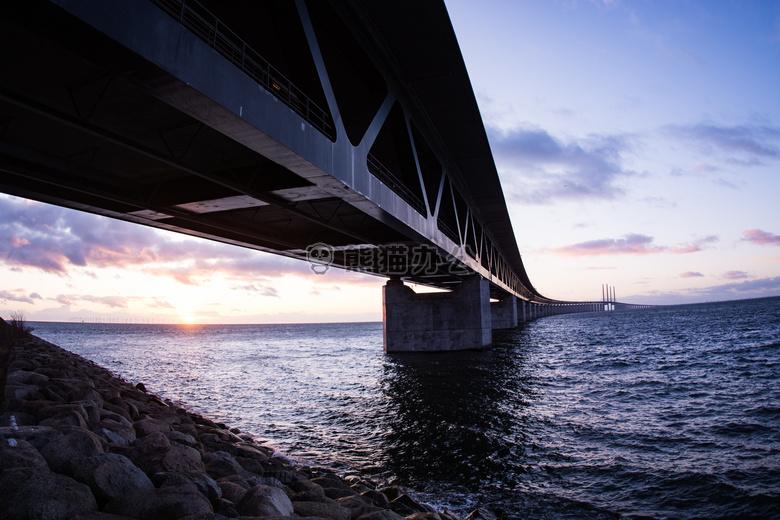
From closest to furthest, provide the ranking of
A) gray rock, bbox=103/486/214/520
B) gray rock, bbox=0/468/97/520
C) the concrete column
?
gray rock, bbox=0/468/97/520 < gray rock, bbox=103/486/214/520 < the concrete column

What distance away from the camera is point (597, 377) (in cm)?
2020

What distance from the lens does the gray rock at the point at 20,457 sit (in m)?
4.06

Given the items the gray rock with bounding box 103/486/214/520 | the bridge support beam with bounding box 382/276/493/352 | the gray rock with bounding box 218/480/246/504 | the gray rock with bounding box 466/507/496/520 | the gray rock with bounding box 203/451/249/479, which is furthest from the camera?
the bridge support beam with bounding box 382/276/493/352

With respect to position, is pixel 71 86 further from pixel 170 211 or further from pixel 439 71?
A: pixel 439 71

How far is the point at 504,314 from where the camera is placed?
235 ft

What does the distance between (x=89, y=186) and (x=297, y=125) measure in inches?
251

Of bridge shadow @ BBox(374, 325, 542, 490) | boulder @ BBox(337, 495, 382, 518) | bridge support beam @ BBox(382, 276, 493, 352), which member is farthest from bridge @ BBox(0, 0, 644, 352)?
bridge support beam @ BBox(382, 276, 493, 352)

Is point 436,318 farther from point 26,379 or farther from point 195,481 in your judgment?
point 195,481

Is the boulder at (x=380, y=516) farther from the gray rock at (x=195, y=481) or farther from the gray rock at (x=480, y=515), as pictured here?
the gray rock at (x=480, y=515)

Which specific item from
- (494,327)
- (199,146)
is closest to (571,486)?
(199,146)

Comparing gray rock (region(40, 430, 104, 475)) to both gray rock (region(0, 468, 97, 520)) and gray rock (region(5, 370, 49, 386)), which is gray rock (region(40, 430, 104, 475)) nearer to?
gray rock (region(0, 468, 97, 520))

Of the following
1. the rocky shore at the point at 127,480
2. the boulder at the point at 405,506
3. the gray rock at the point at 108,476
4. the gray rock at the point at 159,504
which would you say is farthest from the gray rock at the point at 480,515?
the gray rock at the point at 108,476

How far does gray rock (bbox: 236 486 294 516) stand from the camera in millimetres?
4438

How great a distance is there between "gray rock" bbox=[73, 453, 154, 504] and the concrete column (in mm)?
70122
